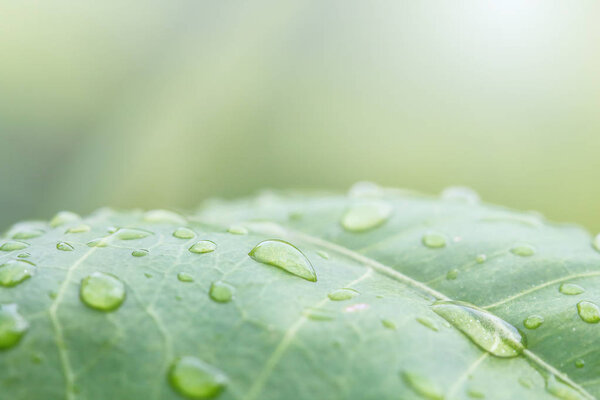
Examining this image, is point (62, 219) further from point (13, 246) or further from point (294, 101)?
point (294, 101)

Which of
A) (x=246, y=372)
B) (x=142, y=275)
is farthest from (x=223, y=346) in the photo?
(x=142, y=275)

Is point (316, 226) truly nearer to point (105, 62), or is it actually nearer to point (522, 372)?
point (522, 372)

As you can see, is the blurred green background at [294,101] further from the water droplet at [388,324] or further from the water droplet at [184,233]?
the water droplet at [388,324]

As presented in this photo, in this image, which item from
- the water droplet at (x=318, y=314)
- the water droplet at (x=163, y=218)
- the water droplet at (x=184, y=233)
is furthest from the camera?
the water droplet at (x=163, y=218)

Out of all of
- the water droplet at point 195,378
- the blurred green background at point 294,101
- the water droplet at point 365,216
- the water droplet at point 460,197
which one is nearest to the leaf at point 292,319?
the water droplet at point 195,378

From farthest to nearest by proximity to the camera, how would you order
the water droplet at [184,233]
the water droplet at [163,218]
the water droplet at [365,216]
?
the water droplet at [365,216], the water droplet at [163,218], the water droplet at [184,233]
